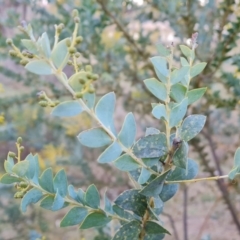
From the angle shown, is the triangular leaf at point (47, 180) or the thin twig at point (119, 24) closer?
the triangular leaf at point (47, 180)

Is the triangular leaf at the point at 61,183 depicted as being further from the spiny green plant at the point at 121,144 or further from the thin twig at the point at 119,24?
the thin twig at the point at 119,24

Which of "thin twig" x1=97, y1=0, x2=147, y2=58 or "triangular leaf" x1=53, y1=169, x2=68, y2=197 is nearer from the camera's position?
"triangular leaf" x1=53, y1=169, x2=68, y2=197

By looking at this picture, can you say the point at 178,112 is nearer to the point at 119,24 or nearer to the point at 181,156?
the point at 181,156

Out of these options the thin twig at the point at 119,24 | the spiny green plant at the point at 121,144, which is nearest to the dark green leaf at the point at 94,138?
the spiny green plant at the point at 121,144

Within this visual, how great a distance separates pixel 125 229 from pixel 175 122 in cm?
10

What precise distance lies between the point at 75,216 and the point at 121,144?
81mm

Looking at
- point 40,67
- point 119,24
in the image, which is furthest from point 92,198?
point 119,24

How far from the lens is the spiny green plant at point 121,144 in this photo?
1.12 ft

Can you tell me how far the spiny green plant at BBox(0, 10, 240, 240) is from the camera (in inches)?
13.4

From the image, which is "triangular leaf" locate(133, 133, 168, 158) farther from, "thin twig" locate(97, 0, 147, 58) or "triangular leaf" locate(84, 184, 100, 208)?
"thin twig" locate(97, 0, 147, 58)

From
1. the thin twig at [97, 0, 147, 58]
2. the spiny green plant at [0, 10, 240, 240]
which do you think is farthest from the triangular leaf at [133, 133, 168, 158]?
the thin twig at [97, 0, 147, 58]

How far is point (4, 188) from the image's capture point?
1.48m

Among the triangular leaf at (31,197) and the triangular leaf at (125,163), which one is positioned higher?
the triangular leaf at (125,163)

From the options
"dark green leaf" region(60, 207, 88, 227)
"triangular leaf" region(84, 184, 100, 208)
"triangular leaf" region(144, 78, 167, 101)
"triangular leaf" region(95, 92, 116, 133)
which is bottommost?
"dark green leaf" region(60, 207, 88, 227)
